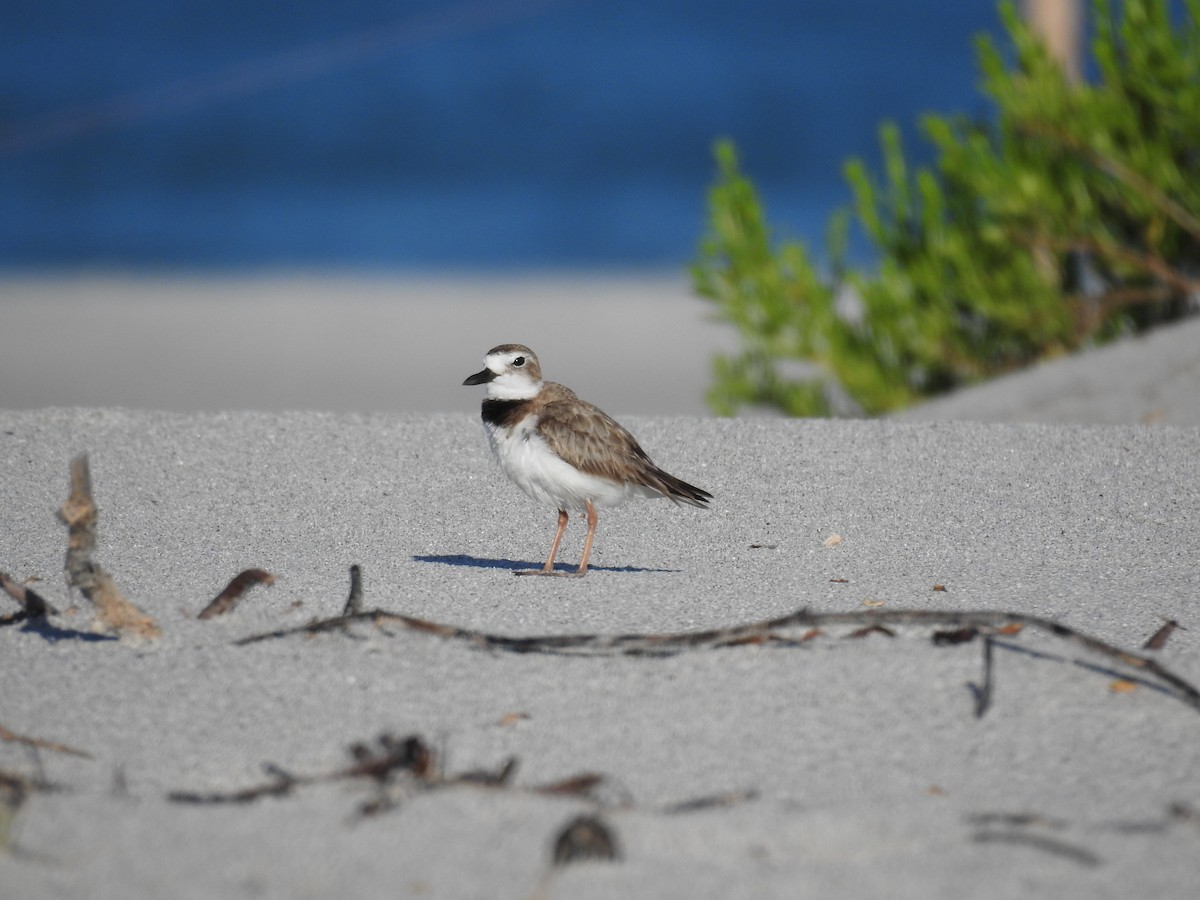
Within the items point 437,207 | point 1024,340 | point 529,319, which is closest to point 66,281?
point 529,319

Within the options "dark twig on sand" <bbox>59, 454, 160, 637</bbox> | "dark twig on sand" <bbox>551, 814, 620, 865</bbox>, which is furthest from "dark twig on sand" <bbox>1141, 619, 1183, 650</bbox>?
"dark twig on sand" <bbox>59, 454, 160, 637</bbox>

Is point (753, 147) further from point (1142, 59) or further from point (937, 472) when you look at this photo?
point (937, 472)

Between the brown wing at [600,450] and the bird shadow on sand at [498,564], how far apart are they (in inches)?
11.5

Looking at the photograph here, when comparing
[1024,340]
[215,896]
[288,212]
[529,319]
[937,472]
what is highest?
[288,212]

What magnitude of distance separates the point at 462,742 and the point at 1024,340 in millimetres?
6792

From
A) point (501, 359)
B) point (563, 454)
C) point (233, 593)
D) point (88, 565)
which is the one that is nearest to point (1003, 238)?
point (501, 359)

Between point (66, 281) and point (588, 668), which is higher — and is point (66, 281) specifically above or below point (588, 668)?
above

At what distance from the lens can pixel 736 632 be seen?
329 cm

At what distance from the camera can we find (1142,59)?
827cm

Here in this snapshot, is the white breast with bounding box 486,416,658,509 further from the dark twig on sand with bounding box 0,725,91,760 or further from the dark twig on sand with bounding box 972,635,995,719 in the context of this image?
the dark twig on sand with bounding box 0,725,91,760

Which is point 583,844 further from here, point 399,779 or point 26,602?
point 26,602

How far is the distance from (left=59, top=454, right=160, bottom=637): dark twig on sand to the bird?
1389mm

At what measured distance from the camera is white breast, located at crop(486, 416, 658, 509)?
4520 millimetres

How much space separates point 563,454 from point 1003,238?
15.8ft
